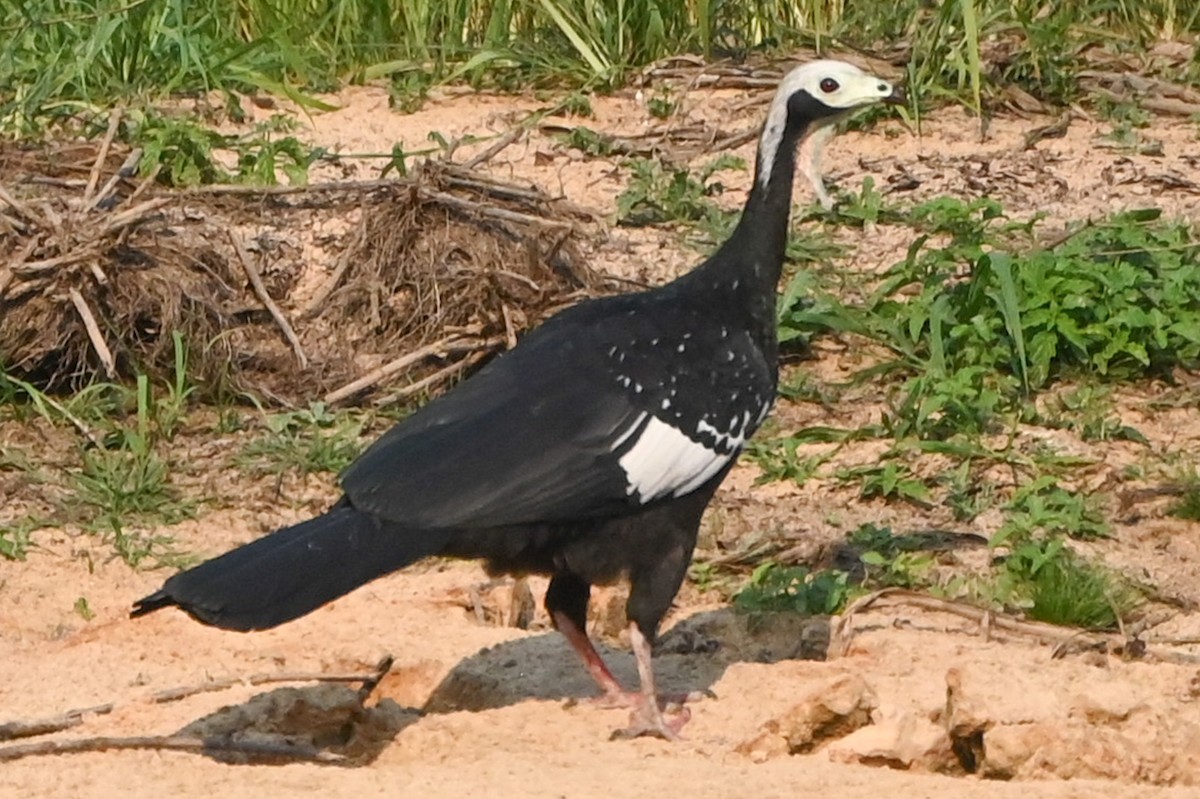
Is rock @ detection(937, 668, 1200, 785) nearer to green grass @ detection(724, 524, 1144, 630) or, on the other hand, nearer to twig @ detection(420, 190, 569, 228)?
green grass @ detection(724, 524, 1144, 630)

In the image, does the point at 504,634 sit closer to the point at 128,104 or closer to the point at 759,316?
the point at 759,316

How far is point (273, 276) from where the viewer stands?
296 inches

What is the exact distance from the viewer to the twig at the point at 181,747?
14.8 feet

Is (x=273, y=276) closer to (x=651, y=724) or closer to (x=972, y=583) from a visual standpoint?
(x=972, y=583)

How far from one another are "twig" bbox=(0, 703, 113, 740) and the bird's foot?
44.7 inches

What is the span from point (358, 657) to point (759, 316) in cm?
127

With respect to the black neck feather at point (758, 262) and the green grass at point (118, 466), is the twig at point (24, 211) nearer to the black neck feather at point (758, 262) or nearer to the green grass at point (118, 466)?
the green grass at point (118, 466)

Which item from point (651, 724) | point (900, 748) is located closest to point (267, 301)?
point (651, 724)

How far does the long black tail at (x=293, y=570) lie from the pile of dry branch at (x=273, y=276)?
2.38 meters

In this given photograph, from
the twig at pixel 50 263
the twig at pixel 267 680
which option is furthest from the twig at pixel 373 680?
the twig at pixel 50 263

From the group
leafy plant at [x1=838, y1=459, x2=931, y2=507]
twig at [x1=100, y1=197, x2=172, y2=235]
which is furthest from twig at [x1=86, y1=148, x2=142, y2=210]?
leafy plant at [x1=838, y1=459, x2=931, y2=507]

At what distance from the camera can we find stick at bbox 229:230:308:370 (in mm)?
7148

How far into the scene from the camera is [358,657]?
531 cm

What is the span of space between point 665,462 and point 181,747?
1231mm
